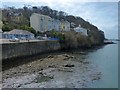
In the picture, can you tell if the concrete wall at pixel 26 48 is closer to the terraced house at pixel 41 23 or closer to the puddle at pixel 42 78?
the puddle at pixel 42 78

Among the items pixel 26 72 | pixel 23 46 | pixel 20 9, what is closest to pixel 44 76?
pixel 26 72

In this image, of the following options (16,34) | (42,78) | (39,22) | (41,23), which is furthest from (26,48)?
(41,23)

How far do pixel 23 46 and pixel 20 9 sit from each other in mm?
58701

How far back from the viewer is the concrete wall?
25.8 meters

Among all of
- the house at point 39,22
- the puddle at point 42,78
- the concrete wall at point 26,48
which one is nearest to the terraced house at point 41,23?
the house at point 39,22

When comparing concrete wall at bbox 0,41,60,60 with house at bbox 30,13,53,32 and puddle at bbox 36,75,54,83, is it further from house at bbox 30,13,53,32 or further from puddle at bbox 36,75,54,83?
house at bbox 30,13,53,32

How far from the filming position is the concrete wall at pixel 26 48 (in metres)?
25.8

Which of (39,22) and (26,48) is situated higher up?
(39,22)

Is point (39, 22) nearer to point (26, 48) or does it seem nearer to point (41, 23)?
point (41, 23)

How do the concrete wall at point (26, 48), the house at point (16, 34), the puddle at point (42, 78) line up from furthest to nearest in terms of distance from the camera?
the house at point (16, 34) < the concrete wall at point (26, 48) < the puddle at point (42, 78)

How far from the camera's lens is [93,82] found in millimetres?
16891

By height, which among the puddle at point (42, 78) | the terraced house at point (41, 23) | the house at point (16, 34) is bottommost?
the puddle at point (42, 78)

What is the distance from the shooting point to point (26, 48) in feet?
105

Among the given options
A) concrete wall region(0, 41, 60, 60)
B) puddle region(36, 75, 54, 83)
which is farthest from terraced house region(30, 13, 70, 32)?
puddle region(36, 75, 54, 83)
